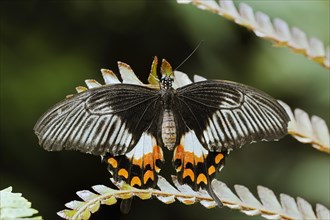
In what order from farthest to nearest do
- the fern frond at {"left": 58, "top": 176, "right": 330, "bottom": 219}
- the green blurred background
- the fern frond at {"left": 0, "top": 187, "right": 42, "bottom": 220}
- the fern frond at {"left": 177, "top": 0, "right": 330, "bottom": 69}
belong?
the green blurred background < the fern frond at {"left": 177, "top": 0, "right": 330, "bottom": 69} < the fern frond at {"left": 58, "top": 176, "right": 330, "bottom": 219} < the fern frond at {"left": 0, "top": 187, "right": 42, "bottom": 220}

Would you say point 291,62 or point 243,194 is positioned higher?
point 291,62

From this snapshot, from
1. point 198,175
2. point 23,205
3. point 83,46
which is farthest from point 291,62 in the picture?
point 23,205

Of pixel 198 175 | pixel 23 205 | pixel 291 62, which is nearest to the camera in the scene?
pixel 23 205

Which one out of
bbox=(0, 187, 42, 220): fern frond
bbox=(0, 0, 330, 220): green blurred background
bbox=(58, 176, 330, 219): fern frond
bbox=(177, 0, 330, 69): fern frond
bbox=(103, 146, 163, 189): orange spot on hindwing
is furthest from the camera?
bbox=(0, 0, 330, 220): green blurred background

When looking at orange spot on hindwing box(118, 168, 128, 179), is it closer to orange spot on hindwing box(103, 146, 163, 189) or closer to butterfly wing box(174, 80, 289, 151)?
orange spot on hindwing box(103, 146, 163, 189)

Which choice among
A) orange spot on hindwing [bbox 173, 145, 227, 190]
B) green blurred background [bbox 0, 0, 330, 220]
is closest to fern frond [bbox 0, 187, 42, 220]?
orange spot on hindwing [bbox 173, 145, 227, 190]

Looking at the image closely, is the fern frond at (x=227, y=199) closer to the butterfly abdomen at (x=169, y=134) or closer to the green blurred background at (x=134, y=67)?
the butterfly abdomen at (x=169, y=134)

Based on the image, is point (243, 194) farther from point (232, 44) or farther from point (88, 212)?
point (232, 44)
